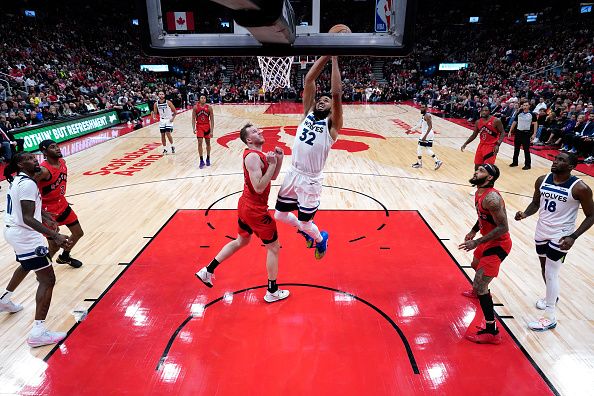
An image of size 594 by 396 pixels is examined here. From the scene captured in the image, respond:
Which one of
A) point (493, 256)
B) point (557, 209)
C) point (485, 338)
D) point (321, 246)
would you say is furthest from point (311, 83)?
point (485, 338)

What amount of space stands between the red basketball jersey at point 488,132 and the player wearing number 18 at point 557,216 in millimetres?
4079

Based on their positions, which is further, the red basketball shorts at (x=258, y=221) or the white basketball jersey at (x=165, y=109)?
the white basketball jersey at (x=165, y=109)

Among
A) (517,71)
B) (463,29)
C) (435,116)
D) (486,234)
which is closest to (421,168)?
(486,234)

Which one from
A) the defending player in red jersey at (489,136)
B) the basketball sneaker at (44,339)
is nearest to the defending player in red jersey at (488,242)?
the basketball sneaker at (44,339)

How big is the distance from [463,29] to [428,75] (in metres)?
5.97

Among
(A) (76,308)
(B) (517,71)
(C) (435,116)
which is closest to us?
(A) (76,308)

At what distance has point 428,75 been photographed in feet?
122

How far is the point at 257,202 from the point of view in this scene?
4.21 meters

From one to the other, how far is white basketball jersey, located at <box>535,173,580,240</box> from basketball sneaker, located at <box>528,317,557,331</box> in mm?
856

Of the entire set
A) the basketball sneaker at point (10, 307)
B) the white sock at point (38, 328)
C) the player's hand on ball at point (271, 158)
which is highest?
the player's hand on ball at point (271, 158)

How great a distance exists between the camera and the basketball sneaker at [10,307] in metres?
4.37

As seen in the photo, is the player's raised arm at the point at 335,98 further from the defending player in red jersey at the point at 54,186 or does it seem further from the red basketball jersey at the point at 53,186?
the red basketball jersey at the point at 53,186

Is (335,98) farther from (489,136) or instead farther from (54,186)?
(489,136)

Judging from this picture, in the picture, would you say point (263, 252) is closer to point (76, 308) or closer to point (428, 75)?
point (76, 308)
